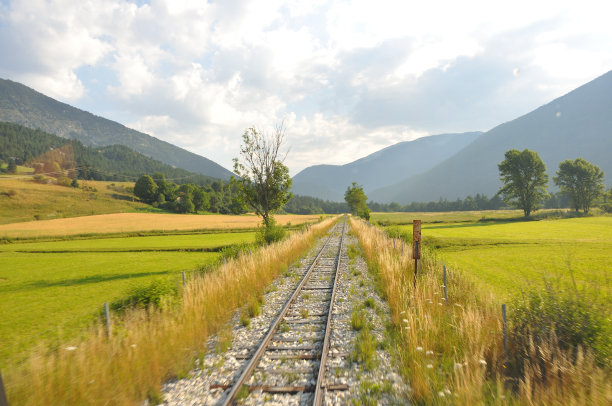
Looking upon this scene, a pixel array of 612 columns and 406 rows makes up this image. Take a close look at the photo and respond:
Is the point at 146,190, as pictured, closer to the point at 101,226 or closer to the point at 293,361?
the point at 101,226

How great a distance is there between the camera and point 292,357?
5.14 metres

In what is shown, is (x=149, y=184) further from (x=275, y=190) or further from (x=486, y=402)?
(x=486, y=402)

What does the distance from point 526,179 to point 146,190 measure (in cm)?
13318

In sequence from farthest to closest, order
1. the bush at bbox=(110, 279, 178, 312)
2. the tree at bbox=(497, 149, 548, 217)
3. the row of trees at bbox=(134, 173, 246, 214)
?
the row of trees at bbox=(134, 173, 246, 214) < the tree at bbox=(497, 149, 548, 217) < the bush at bbox=(110, 279, 178, 312)

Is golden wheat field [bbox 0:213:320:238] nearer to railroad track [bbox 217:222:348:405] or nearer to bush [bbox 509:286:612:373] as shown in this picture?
railroad track [bbox 217:222:348:405]

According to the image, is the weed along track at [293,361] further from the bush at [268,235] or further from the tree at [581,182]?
the tree at [581,182]

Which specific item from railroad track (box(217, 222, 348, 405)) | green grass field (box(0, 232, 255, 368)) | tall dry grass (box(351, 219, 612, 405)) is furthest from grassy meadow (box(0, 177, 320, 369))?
tall dry grass (box(351, 219, 612, 405))

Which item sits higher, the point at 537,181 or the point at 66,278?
the point at 537,181

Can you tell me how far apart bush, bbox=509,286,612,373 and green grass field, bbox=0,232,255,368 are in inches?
327

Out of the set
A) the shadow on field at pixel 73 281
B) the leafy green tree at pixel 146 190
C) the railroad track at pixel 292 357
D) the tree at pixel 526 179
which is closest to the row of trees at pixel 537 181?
the tree at pixel 526 179

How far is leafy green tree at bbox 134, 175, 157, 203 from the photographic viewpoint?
392ft

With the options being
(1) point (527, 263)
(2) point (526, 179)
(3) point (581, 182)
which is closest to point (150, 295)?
(1) point (527, 263)

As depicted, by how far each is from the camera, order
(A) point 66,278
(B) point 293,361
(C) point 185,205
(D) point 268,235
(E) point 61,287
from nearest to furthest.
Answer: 1. (B) point 293,361
2. (E) point 61,287
3. (A) point 66,278
4. (D) point 268,235
5. (C) point 185,205

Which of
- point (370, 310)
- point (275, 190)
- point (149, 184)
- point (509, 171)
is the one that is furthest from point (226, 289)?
point (149, 184)
